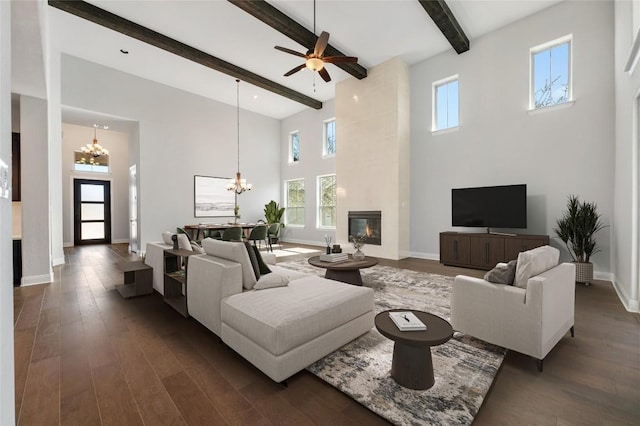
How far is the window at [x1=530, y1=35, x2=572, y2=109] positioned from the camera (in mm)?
4723

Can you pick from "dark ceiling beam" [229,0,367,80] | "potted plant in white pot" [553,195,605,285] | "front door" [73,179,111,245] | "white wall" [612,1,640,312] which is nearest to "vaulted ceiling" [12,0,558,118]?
"dark ceiling beam" [229,0,367,80]

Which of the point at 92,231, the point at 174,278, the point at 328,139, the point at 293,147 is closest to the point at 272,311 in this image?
the point at 174,278

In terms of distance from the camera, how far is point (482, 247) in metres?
5.09

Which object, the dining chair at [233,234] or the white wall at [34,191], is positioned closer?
the white wall at [34,191]

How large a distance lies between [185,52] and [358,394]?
688 centimetres

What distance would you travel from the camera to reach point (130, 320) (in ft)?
9.56

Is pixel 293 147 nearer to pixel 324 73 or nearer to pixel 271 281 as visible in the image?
pixel 324 73

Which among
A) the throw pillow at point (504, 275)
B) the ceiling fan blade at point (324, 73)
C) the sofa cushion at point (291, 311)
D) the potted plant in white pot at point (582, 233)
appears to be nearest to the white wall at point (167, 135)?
the ceiling fan blade at point (324, 73)

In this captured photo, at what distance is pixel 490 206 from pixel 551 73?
2532 millimetres

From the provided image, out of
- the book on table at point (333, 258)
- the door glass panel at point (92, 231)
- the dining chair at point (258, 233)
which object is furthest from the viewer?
the door glass panel at point (92, 231)

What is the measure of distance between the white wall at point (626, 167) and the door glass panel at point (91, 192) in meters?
13.1

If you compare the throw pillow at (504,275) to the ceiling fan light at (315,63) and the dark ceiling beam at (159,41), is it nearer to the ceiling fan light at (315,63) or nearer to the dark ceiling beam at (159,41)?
the ceiling fan light at (315,63)

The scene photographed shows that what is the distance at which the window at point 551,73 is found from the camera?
186 inches

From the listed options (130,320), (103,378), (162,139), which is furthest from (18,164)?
(103,378)
